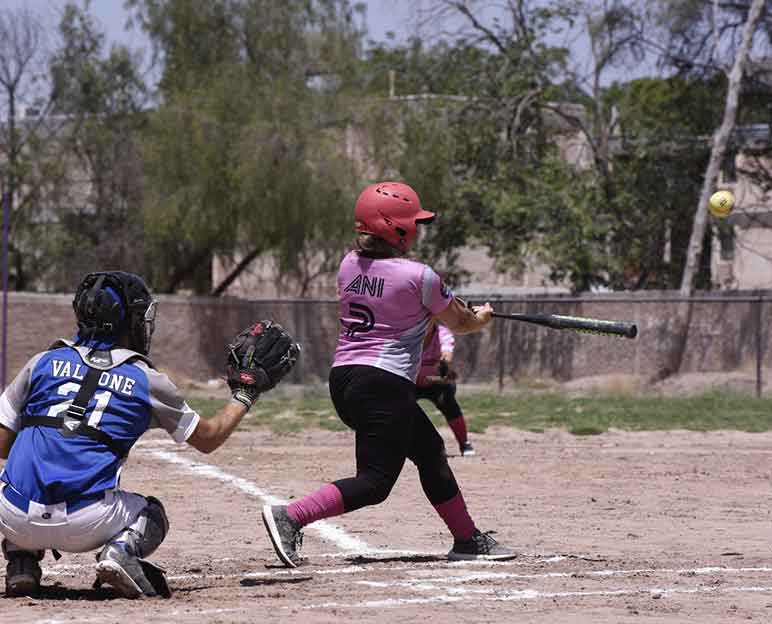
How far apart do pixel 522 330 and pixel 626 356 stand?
7.16 feet

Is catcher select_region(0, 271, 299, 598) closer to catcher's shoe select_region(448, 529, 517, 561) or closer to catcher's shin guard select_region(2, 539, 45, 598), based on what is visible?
catcher's shin guard select_region(2, 539, 45, 598)

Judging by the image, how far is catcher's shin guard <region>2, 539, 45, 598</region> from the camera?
5.66m

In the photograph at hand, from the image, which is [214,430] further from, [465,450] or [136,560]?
[465,450]

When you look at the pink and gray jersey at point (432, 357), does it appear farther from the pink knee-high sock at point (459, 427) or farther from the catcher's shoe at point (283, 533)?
the catcher's shoe at point (283, 533)

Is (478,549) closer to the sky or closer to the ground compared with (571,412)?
closer to the sky

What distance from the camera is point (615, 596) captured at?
582 centimetres

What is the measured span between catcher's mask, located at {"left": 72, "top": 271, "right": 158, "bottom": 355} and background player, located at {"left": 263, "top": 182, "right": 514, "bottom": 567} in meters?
1.27

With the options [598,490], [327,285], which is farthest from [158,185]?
[598,490]

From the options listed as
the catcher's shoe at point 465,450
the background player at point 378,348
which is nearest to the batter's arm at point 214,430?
the background player at point 378,348

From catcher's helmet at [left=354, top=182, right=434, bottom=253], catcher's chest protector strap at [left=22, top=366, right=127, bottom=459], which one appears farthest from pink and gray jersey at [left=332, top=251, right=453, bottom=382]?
catcher's chest protector strap at [left=22, top=366, right=127, bottom=459]

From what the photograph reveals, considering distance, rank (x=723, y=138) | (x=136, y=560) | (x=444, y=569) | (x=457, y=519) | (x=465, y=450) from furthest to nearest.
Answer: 1. (x=723, y=138)
2. (x=465, y=450)
3. (x=457, y=519)
4. (x=444, y=569)
5. (x=136, y=560)

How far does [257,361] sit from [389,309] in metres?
0.98

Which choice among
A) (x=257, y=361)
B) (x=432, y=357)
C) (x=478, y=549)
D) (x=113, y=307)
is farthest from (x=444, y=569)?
(x=432, y=357)

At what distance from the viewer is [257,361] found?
5836 millimetres
